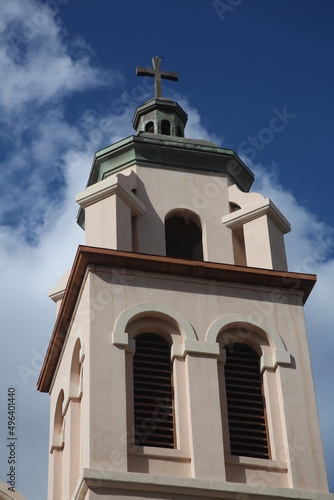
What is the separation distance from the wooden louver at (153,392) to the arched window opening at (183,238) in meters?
4.27

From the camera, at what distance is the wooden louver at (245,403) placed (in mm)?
28219

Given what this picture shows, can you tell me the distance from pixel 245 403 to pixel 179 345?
1.82m

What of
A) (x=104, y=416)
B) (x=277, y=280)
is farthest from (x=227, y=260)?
(x=104, y=416)

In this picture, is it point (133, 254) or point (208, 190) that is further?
point (208, 190)

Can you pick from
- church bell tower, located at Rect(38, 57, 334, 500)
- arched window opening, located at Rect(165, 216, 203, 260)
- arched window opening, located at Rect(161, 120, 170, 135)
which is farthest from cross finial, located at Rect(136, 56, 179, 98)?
arched window opening, located at Rect(165, 216, 203, 260)

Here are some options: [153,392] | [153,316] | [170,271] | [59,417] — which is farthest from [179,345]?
[59,417]

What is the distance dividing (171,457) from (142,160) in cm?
850

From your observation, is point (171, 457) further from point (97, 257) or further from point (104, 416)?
point (97, 257)

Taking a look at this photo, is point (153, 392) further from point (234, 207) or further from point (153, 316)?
point (234, 207)

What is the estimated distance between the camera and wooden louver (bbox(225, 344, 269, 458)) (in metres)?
28.2

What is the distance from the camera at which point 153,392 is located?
93.3ft

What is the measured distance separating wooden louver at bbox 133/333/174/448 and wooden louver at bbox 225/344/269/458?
4.31 ft

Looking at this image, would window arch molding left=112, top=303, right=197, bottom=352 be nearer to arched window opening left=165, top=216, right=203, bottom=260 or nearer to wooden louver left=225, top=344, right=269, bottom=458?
wooden louver left=225, top=344, right=269, bottom=458

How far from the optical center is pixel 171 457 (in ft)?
89.5
